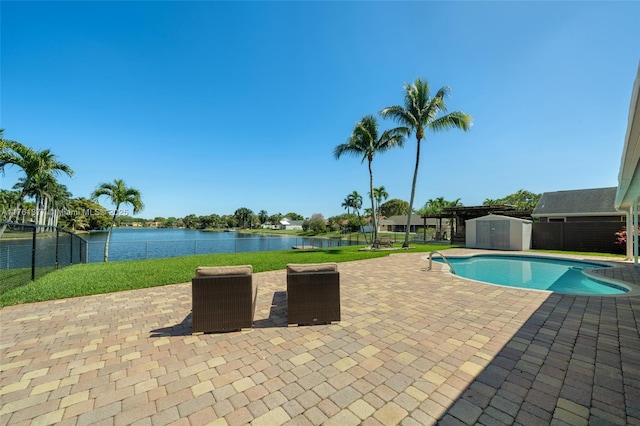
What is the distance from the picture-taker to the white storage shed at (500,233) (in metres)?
13.9

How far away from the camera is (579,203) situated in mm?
18062

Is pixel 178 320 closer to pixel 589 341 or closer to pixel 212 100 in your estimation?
pixel 589 341

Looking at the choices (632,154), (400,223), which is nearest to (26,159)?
(632,154)

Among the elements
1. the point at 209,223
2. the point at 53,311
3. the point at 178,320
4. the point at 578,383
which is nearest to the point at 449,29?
the point at 578,383

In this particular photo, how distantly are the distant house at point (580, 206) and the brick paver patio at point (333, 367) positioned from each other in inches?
725

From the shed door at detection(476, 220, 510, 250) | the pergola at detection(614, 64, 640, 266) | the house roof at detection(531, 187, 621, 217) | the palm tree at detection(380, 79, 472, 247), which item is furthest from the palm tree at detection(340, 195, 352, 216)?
the pergola at detection(614, 64, 640, 266)

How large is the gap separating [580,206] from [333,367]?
957 inches

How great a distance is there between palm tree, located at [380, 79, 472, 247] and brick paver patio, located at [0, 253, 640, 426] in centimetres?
1090

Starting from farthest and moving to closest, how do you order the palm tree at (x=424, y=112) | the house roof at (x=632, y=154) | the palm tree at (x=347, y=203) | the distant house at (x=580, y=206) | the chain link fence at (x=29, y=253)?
the palm tree at (x=347, y=203) < the distant house at (x=580, y=206) < the palm tree at (x=424, y=112) < the chain link fence at (x=29, y=253) < the house roof at (x=632, y=154)

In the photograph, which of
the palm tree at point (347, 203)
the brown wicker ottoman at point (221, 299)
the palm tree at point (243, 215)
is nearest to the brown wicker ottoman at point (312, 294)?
the brown wicker ottoman at point (221, 299)

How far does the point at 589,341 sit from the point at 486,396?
218cm

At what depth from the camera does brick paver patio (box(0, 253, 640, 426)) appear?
1.81 metres

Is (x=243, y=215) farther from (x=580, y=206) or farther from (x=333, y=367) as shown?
(x=333, y=367)

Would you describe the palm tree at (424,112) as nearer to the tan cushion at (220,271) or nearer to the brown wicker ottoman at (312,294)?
the brown wicker ottoman at (312,294)
